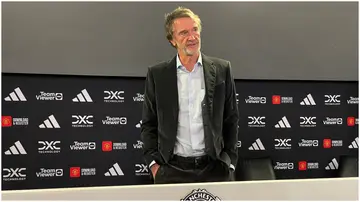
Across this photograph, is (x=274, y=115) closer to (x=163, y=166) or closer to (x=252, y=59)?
(x=252, y=59)

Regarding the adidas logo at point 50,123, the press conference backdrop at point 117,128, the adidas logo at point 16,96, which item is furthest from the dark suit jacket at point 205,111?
the adidas logo at point 16,96

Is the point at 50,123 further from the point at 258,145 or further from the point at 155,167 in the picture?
the point at 258,145

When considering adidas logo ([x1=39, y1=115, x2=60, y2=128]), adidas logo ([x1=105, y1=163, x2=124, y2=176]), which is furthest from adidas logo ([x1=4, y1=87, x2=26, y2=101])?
adidas logo ([x1=105, y1=163, x2=124, y2=176])

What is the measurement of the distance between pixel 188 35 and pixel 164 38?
1.70m

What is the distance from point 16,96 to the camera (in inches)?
118

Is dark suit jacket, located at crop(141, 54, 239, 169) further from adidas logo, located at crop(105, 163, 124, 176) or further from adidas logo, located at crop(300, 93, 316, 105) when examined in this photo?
adidas logo, located at crop(300, 93, 316, 105)

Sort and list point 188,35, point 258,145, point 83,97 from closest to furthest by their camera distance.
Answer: point 188,35 < point 83,97 < point 258,145

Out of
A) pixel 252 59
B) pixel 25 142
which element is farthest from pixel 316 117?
pixel 25 142

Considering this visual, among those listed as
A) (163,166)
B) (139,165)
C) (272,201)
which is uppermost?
(272,201)

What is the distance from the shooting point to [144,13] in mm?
3229

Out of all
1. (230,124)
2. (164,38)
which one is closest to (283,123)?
(164,38)

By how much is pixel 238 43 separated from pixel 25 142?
2194 millimetres

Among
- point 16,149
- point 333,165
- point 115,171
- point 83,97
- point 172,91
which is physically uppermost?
point 172,91

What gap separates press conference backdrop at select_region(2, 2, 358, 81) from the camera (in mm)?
3051
